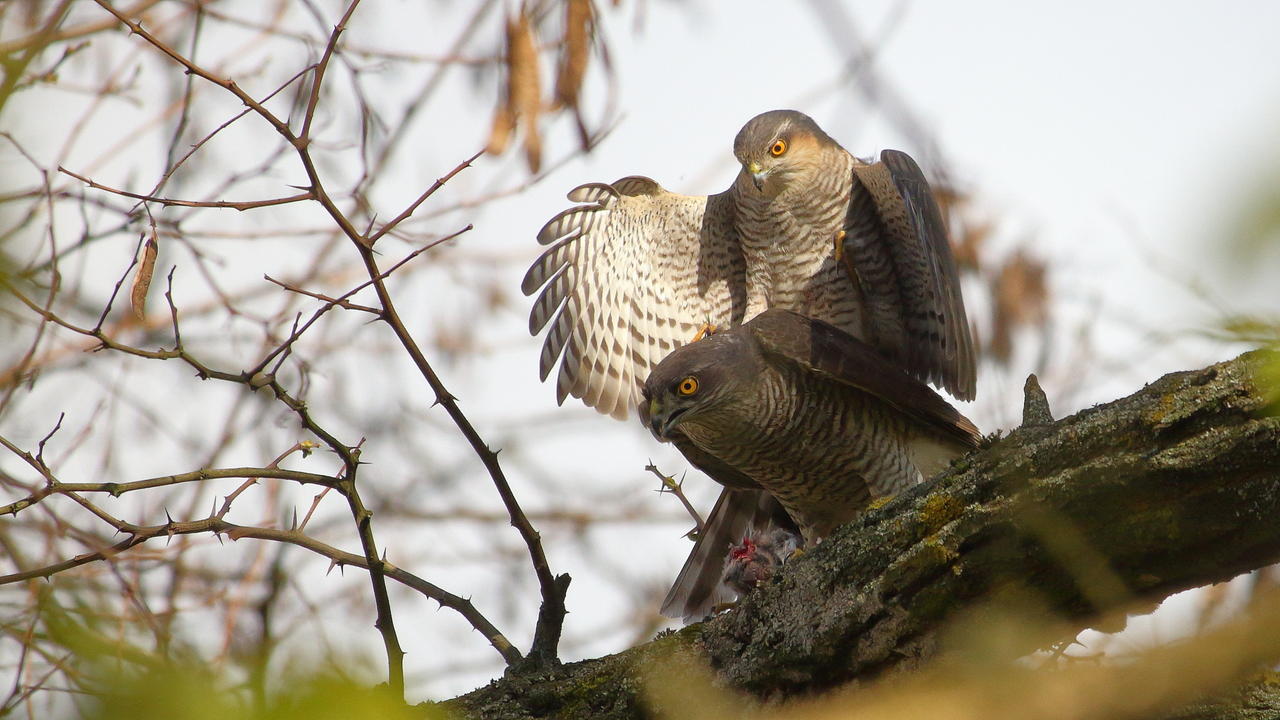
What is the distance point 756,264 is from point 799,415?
0.91 meters

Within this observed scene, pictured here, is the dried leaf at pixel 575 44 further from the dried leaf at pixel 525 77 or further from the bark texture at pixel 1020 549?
the bark texture at pixel 1020 549

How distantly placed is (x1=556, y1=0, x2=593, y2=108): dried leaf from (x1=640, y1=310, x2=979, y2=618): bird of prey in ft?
6.45

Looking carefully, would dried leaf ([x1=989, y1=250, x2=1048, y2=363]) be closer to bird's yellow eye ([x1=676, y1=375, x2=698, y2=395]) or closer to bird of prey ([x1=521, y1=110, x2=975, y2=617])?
bird of prey ([x1=521, y1=110, x2=975, y2=617])

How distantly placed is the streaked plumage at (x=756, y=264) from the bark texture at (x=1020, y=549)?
2.06 m

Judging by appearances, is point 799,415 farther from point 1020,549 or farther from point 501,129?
point 501,129

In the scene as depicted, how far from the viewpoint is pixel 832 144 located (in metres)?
5.59

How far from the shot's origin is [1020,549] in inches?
112

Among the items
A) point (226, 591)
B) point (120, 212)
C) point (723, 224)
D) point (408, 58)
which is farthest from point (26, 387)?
point (723, 224)

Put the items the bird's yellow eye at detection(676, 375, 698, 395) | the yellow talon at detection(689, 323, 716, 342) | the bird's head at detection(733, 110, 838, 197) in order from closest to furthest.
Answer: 1. the bird's yellow eye at detection(676, 375, 698, 395)
2. the bird's head at detection(733, 110, 838, 197)
3. the yellow talon at detection(689, 323, 716, 342)

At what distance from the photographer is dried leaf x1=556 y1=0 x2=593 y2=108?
3.04 meters

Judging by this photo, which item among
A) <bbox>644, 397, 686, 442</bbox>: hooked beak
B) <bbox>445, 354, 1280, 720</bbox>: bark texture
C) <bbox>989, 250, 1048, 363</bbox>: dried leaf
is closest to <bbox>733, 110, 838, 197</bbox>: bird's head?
<bbox>644, 397, 686, 442</bbox>: hooked beak

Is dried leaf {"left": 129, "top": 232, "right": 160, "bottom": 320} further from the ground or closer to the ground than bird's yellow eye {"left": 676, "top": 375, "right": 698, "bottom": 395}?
closer to the ground

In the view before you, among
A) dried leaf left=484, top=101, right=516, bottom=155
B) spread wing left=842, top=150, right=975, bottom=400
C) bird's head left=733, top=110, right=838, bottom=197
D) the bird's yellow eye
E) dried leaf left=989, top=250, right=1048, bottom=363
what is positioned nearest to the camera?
dried leaf left=989, top=250, right=1048, bottom=363

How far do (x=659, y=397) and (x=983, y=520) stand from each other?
215cm
